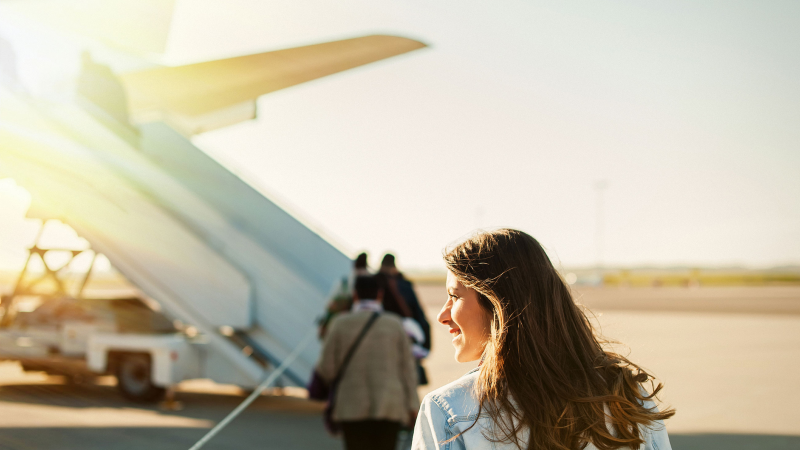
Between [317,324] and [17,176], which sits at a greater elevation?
[17,176]

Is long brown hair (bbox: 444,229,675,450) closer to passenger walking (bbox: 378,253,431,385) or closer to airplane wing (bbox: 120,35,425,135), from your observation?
passenger walking (bbox: 378,253,431,385)

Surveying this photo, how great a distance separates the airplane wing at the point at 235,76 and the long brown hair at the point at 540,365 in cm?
712

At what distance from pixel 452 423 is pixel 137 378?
7.08 m

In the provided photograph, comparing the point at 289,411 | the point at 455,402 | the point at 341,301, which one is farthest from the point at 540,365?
the point at 289,411

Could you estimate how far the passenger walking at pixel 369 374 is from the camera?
3758 mm

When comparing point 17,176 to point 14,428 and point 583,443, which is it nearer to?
point 14,428

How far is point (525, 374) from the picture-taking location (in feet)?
4.59

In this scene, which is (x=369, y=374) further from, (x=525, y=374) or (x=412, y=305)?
(x=525, y=374)

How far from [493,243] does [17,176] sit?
3827mm

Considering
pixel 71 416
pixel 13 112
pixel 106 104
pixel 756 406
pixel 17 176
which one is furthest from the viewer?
pixel 756 406

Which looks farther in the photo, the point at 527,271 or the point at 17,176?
the point at 17,176

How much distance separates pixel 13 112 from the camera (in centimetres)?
438

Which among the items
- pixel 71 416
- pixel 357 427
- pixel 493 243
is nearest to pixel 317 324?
pixel 71 416

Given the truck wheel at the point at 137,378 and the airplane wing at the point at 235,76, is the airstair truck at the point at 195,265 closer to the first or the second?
the truck wheel at the point at 137,378
